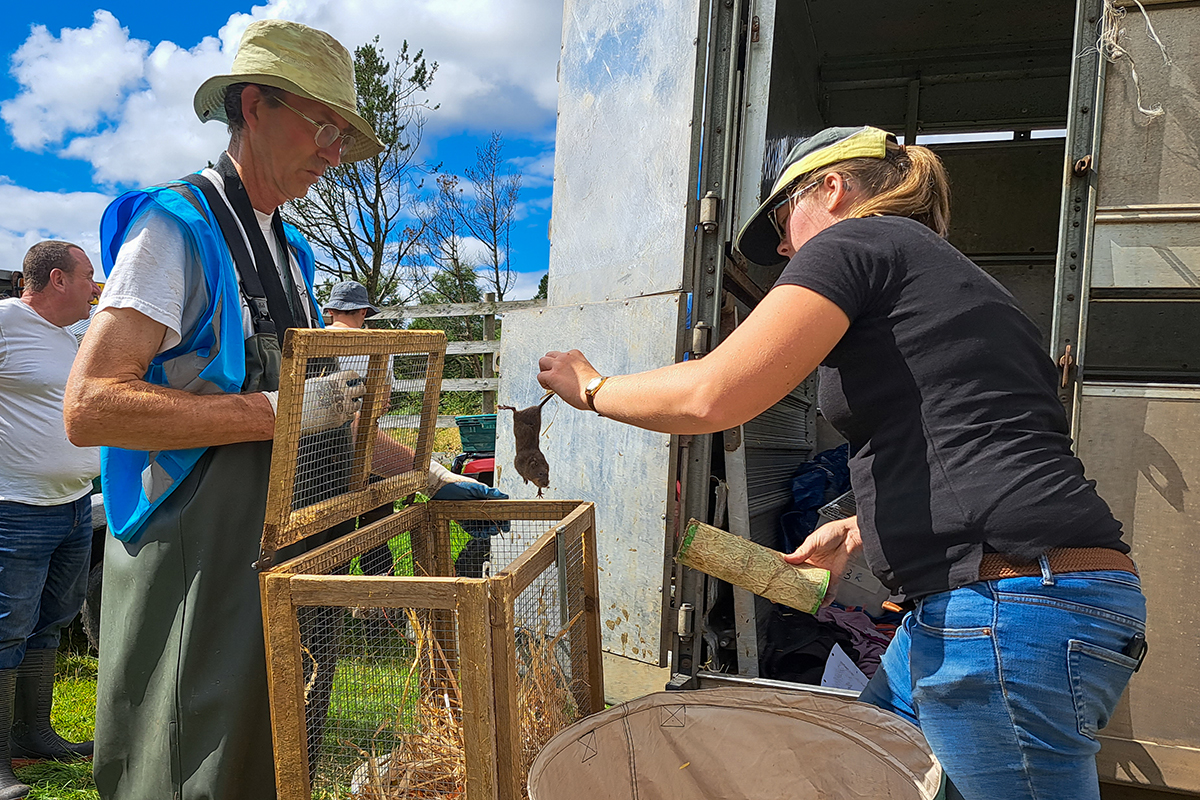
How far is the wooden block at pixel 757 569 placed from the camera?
1834mm

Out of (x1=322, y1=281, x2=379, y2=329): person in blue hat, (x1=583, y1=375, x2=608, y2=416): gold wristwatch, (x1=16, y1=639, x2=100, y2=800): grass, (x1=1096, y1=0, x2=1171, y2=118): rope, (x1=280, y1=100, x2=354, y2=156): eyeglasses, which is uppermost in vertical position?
(x1=1096, y1=0, x2=1171, y2=118): rope

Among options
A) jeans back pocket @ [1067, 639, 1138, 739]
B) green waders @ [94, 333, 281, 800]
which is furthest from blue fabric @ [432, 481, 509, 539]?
jeans back pocket @ [1067, 639, 1138, 739]

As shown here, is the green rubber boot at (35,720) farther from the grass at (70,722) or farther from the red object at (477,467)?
the red object at (477,467)

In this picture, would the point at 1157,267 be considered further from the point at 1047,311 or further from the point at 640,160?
the point at 1047,311

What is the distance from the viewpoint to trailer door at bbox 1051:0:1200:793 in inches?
89.4

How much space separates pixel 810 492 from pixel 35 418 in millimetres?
3732

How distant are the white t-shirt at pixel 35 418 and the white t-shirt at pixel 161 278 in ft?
6.89

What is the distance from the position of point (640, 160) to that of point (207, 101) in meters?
1.53

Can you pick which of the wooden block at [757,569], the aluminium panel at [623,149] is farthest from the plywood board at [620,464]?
the wooden block at [757,569]

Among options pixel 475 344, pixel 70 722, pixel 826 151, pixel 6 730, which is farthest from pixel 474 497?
pixel 475 344

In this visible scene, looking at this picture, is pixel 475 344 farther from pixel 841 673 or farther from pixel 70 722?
pixel 841 673

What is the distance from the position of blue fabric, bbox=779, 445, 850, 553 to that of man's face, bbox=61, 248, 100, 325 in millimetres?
3586

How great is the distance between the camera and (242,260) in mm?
1756

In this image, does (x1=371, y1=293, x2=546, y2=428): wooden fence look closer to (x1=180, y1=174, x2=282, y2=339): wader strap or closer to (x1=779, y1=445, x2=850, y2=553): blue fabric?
(x1=779, y1=445, x2=850, y2=553): blue fabric
